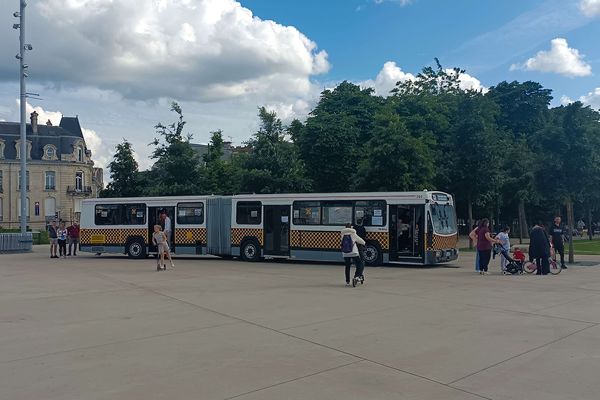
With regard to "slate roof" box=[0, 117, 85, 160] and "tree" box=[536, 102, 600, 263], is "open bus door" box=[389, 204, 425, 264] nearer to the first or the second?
"tree" box=[536, 102, 600, 263]

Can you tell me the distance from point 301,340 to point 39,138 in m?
85.8

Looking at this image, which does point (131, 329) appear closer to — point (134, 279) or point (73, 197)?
point (134, 279)

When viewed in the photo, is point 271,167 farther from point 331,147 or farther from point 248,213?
point 248,213

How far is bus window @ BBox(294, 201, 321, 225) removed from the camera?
23.8m

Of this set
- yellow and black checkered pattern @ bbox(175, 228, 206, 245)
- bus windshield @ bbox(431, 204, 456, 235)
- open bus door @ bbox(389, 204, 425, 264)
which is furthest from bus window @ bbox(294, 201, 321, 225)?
yellow and black checkered pattern @ bbox(175, 228, 206, 245)

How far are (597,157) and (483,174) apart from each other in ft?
29.2

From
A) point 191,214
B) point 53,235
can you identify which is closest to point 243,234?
point 191,214

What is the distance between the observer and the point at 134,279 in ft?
58.2

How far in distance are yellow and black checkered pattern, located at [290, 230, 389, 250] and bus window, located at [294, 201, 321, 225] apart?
0.44m

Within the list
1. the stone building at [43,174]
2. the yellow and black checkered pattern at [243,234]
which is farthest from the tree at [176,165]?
the stone building at [43,174]

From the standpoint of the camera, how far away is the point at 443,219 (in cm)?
2230

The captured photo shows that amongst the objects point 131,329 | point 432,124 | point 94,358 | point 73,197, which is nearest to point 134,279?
point 131,329

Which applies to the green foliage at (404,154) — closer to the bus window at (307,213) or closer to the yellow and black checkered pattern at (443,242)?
the yellow and black checkered pattern at (443,242)

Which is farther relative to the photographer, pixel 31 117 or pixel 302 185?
pixel 31 117
